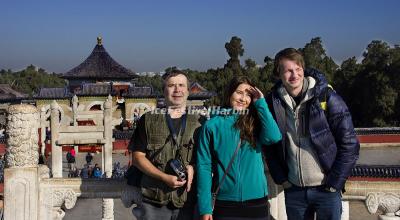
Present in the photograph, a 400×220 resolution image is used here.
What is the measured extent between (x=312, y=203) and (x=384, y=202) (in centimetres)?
83

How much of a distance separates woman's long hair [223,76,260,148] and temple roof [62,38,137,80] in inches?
1247

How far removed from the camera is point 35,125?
12.8 feet

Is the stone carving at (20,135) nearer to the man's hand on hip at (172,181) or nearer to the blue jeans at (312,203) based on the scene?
the man's hand on hip at (172,181)

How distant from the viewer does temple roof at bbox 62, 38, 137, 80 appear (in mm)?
34312

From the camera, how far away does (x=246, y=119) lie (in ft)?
10.00

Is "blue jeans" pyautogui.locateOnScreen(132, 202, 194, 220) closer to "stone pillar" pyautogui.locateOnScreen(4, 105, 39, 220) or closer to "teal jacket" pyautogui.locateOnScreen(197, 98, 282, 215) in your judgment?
"teal jacket" pyautogui.locateOnScreen(197, 98, 282, 215)

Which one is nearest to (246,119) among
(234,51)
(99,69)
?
(99,69)

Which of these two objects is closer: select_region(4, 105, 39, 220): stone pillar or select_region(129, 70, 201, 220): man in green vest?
select_region(129, 70, 201, 220): man in green vest

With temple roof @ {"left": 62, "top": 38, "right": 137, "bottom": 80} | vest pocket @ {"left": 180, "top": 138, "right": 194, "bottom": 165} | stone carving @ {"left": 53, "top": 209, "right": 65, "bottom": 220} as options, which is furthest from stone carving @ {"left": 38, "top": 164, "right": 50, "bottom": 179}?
temple roof @ {"left": 62, "top": 38, "right": 137, "bottom": 80}

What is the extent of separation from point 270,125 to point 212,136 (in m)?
0.36

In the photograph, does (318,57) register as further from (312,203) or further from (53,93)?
(312,203)

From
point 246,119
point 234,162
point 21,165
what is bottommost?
point 21,165

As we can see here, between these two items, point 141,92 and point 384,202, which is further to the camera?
point 141,92

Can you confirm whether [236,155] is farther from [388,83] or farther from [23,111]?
[388,83]
